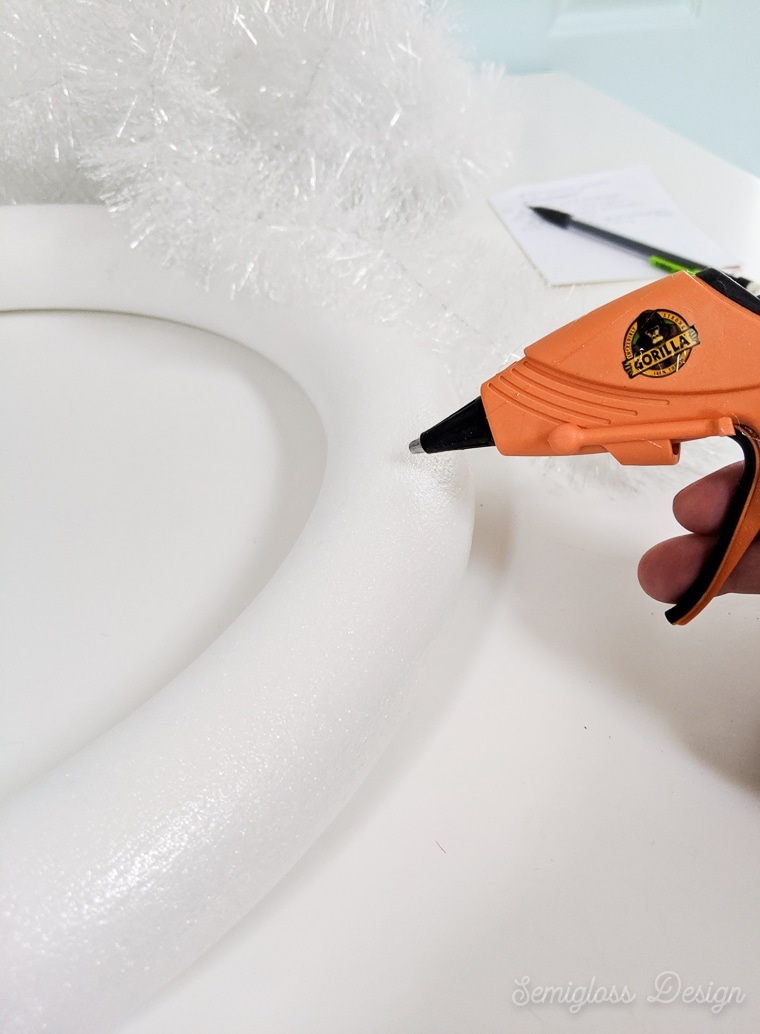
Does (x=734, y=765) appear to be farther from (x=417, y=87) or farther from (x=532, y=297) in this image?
(x=417, y=87)

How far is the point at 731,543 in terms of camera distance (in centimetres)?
35

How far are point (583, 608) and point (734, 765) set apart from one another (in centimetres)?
11

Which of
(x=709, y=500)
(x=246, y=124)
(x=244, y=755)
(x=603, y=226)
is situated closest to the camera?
(x=244, y=755)

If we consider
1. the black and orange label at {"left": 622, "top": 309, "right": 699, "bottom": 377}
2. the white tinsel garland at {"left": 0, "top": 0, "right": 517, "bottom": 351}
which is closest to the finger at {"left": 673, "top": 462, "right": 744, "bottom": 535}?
the black and orange label at {"left": 622, "top": 309, "right": 699, "bottom": 377}

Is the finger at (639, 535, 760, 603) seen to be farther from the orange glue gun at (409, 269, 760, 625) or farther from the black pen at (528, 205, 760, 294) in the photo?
the black pen at (528, 205, 760, 294)

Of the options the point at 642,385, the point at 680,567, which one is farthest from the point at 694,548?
the point at 642,385

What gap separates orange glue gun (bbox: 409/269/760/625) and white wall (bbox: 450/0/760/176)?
1.06m

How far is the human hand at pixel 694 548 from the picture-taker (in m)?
0.38

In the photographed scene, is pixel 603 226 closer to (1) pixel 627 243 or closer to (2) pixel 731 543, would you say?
(1) pixel 627 243

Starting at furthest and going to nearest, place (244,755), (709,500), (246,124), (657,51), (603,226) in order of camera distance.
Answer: (657,51) < (603,226) < (246,124) < (709,500) < (244,755)

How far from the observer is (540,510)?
477 millimetres

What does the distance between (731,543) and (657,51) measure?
131cm

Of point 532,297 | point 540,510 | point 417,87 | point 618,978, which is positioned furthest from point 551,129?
point 618,978

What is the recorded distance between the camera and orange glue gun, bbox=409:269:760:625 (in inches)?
11.9
